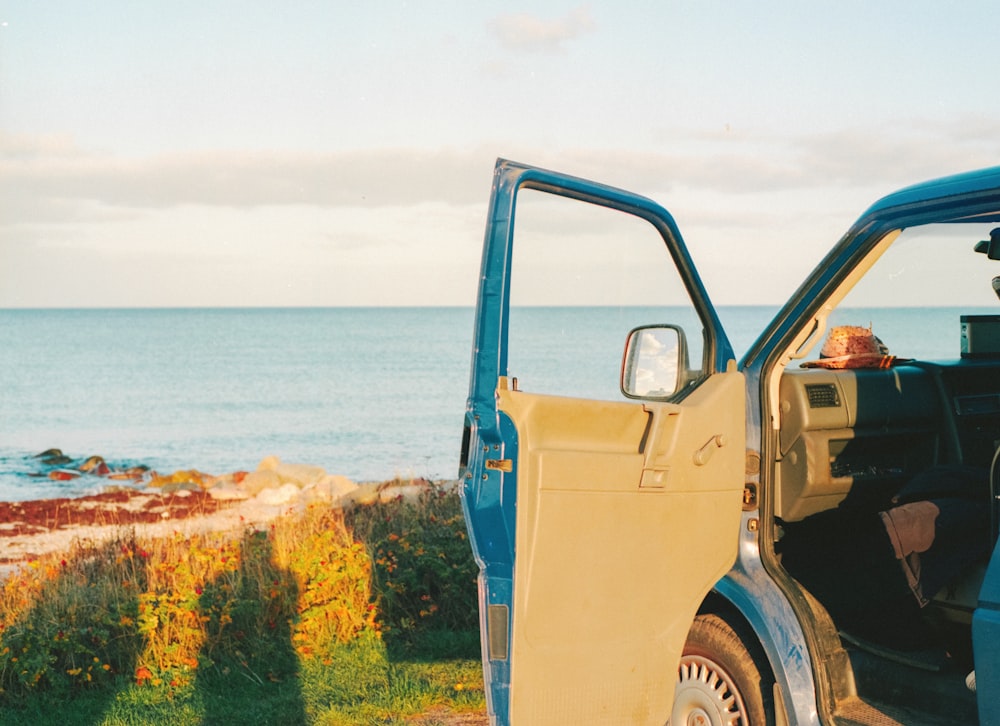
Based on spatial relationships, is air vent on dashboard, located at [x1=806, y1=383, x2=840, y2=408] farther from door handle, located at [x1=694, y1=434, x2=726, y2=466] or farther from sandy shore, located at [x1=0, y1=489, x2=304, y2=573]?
sandy shore, located at [x1=0, y1=489, x2=304, y2=573]

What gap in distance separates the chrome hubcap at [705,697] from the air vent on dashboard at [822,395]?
1024 millimetres

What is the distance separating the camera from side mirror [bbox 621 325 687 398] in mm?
3957

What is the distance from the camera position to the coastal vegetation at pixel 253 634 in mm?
6059

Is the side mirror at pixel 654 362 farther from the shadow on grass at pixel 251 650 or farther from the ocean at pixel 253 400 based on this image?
the shadow on grass at pixel 251 650

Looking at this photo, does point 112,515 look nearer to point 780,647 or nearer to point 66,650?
point 66,650

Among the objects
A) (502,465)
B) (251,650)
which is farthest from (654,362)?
(251,650)

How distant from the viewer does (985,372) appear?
4.84 m

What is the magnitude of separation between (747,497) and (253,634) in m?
3.98

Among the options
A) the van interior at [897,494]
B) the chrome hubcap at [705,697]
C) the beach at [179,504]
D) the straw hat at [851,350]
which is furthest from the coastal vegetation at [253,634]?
the beach at [179,504]

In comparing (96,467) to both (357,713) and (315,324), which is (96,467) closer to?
(357,713)

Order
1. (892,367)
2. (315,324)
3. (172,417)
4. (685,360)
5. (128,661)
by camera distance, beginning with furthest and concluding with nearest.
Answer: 1. (315,324)
2. (172,417)
3. (128,661)
4. (892,367)
5. (685,360)

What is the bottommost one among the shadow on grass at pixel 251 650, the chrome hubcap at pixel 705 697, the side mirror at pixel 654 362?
the shadow on grass at pixel 251 650

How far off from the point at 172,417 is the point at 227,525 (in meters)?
31.0

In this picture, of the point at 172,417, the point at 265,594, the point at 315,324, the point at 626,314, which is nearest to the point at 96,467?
the point at 172,417
